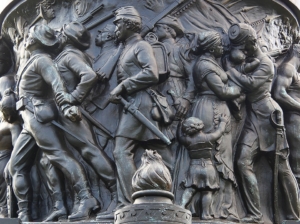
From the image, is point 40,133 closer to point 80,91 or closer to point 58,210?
point 80,91

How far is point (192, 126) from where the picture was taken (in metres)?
14.4

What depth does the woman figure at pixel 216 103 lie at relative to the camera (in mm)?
14461

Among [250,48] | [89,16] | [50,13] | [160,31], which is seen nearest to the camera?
[160,31]

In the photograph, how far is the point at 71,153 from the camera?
1473 centimetres

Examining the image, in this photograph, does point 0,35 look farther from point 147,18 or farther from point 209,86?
point 209,86

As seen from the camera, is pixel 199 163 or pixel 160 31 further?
pixel 160 31

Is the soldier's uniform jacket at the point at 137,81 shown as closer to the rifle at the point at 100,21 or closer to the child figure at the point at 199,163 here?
the child figure at the point at 199,163

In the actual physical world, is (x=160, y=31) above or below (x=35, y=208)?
above

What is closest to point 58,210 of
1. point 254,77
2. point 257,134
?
point 257,134

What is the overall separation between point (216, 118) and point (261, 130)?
1.08 m

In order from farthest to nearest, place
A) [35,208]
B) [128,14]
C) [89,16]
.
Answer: [89,16] < [128,14] < [35,208]

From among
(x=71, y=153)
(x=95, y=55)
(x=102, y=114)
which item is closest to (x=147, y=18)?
(x=95, y=55)

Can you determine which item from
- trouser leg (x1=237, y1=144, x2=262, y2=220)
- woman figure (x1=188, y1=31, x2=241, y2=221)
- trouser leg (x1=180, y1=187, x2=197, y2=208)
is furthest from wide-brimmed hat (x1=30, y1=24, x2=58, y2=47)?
trouser leg (x1=237, y1=144, x2=262, y2=220)

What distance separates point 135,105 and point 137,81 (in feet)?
1.52
